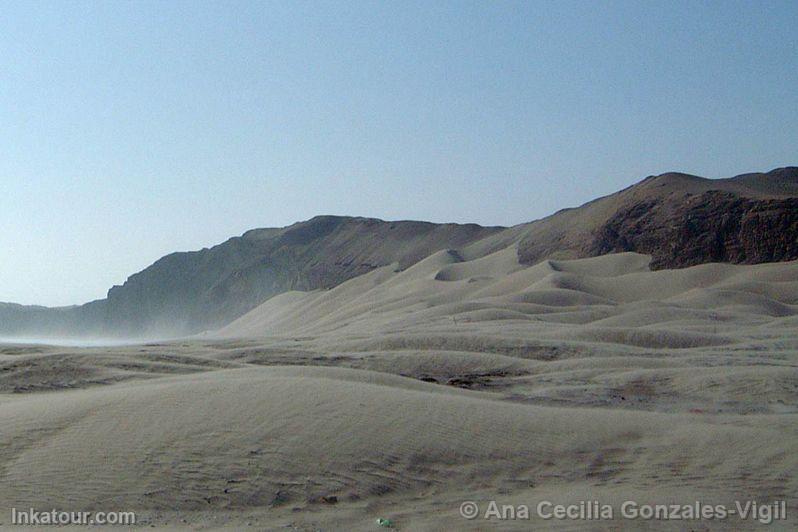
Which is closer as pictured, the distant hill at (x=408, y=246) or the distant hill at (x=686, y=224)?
the distant hill at (x=686, y=224)

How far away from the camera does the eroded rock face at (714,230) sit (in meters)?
39.7

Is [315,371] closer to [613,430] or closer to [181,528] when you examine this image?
[613,430]

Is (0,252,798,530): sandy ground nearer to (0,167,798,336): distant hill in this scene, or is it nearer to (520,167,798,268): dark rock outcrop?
(520,167,798,268): dark rock outcrop

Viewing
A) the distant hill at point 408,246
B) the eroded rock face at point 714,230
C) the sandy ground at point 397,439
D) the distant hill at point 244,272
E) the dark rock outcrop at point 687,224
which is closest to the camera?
the sandy ground at point 397,439

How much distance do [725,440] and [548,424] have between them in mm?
2003

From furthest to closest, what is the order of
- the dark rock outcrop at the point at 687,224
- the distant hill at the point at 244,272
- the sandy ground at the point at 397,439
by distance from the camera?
the distant hill at the point at 244,272, the dark rock outcrop at the point at 687,224, the sandy ground at the point at 397,439

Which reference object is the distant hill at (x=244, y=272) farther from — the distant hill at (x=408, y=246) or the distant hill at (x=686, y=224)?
the distant hill at (x=686, y=224)

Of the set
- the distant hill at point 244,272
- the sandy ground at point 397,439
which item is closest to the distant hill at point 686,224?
the distant hill at point 244,272

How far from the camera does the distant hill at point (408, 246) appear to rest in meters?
41.3

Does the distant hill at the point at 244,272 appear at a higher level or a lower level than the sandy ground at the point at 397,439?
higher

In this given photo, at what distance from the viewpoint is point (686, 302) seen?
31.5 m

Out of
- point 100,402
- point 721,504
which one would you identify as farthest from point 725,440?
point 100,402

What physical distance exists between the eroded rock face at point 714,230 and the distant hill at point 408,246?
0.05 metres

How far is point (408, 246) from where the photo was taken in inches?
2562
